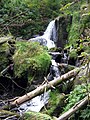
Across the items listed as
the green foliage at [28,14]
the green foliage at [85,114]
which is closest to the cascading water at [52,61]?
the green foliage at [28,14]

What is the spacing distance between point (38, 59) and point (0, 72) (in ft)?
3.59

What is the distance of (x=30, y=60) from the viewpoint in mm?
7617

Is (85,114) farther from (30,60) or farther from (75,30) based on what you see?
(75,30)

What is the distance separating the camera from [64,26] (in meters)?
13.0

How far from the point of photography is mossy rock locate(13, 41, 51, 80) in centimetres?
760

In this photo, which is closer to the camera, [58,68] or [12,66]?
[12,66]

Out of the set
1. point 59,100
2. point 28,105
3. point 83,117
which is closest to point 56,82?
point 59,100

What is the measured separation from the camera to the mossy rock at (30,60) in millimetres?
7602

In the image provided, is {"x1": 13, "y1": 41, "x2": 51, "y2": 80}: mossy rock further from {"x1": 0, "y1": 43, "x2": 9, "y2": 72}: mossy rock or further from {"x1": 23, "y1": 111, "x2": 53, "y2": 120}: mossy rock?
{"x1": 23, "y1": 111, "x2": 53, "y2": 120}: mossy rock

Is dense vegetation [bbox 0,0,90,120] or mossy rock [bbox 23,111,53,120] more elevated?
dense vegetation [bbox 0,0,90,120]

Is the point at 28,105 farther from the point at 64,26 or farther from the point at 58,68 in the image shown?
the point at 64,26

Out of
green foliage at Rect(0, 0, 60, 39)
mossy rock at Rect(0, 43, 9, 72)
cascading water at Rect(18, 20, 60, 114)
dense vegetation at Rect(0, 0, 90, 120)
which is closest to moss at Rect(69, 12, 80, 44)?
dense vegetation at Rect(0, 0, 90, 120)

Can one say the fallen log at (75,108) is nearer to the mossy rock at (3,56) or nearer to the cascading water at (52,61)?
the cascading water at (52,61)

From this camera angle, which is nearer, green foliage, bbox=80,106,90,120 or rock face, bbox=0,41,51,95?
green foliage, bbox=80,106,90,120
